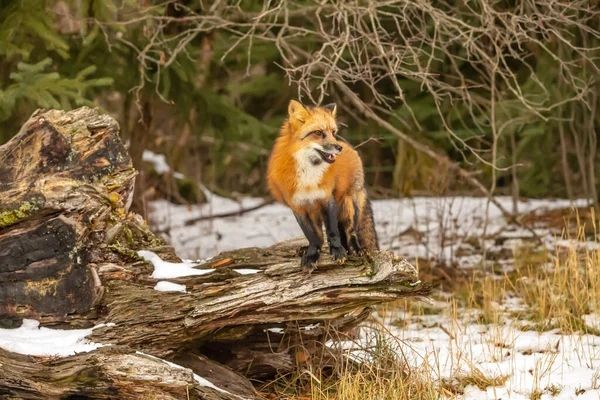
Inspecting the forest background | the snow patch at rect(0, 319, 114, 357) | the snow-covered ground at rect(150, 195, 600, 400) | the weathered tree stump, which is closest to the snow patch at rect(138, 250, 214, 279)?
the weathered tree stump

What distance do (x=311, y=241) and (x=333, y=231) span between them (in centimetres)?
18

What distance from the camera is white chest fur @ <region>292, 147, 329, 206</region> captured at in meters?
4.97

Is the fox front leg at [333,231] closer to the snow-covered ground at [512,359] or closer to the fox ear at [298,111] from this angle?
the fox ear at [298,111]

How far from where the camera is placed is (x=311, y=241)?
5.19 m

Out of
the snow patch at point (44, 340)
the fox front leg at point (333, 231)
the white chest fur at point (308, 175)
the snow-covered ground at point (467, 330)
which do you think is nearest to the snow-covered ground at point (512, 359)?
the snow-covered ground at point (467, 330)

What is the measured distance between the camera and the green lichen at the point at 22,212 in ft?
16.0

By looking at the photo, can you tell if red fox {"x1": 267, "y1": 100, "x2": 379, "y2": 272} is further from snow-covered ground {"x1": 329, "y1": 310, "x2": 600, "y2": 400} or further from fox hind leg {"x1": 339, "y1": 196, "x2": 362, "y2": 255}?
snow-covered ground {"x1": 329, "y1": 310, "x2": 600, "y2": 400}

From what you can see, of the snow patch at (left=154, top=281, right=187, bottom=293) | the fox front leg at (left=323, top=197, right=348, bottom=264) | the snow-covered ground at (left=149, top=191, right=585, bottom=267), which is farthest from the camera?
the snow-covered ground at (left=149, top=191, right=585, bottom=267)

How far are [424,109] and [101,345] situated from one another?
25.1 ft

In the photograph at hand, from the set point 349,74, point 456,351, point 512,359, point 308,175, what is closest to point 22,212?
point 308,175

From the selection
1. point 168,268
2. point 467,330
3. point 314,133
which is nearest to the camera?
point 314,133

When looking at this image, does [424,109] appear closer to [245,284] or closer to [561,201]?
[561,201]

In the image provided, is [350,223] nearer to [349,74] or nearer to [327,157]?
[327,157]

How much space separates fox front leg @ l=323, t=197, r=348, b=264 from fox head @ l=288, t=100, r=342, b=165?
0.34 metres
